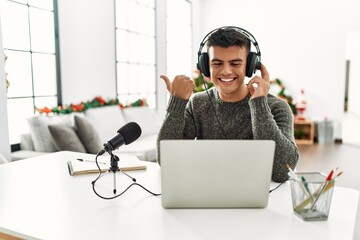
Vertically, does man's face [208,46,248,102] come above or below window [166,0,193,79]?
below

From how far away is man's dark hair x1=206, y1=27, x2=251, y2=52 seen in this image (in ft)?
4.47

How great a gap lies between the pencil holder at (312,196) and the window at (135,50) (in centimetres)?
399

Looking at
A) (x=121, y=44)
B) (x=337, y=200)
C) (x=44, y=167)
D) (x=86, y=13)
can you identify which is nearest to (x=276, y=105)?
(x=337, y=200)

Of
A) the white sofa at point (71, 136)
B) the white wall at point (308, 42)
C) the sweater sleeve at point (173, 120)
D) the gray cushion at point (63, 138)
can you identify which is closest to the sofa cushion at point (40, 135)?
the white sofa at point (71, 136)

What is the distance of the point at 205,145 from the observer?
99 cm

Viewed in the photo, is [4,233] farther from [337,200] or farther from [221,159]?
[337,200]

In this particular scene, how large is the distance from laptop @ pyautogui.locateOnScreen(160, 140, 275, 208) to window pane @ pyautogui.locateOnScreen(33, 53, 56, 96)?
2.92 metres

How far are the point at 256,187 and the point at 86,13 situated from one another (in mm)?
3468

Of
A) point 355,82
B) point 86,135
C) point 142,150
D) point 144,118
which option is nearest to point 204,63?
point 86,135

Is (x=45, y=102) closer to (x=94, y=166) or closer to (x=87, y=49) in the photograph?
(x=87, y=49)

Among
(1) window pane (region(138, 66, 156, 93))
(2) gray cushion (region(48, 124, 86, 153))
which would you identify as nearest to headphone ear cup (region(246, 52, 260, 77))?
(2) gray cushion (region(48, 124, 86, 153))

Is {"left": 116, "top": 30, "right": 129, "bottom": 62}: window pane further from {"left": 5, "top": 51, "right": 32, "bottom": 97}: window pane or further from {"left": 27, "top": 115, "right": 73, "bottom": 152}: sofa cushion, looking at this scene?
{"left": 27, "top": 115, "right": 73, "bottom": 152}: sofa cushion

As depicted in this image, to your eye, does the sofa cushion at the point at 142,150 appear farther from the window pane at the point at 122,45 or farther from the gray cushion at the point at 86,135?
the window pane at the point at 122,45

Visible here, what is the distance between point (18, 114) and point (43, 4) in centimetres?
111
